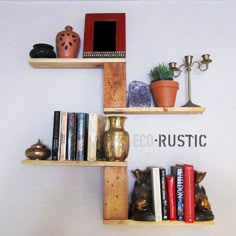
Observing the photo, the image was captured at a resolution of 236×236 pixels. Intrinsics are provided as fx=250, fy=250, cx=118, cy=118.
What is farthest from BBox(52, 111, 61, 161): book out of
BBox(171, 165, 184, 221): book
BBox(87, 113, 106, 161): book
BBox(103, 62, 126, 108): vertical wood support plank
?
BBox(171, 165, 184, 221): book

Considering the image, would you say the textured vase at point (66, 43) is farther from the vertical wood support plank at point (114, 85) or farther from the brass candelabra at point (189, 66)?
the brass candelabra at point (189, 66)

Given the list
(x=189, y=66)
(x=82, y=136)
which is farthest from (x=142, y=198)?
(x=189, y=66)

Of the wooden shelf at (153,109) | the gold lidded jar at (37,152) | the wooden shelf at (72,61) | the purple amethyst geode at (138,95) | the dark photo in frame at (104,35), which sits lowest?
the gold lidded jar at (37,152)

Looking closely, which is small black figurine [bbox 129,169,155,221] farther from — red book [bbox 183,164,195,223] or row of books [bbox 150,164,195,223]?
red book [bbox 183,164,195,223]

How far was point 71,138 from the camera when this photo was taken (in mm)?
1201

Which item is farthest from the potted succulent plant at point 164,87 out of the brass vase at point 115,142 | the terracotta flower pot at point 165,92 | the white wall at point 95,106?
the brass vase at point 115,142

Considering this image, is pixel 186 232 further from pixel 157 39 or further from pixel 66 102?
pixel 157 39

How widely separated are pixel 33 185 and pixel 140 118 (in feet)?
2.23

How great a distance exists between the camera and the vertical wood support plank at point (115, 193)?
1.19 metres

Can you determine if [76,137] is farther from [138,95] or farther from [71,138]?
[138,95]

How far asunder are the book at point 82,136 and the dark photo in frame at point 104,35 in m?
0.33

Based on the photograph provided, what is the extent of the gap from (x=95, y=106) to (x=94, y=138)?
9.5 inches

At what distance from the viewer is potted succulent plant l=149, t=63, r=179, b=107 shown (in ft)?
4.05
